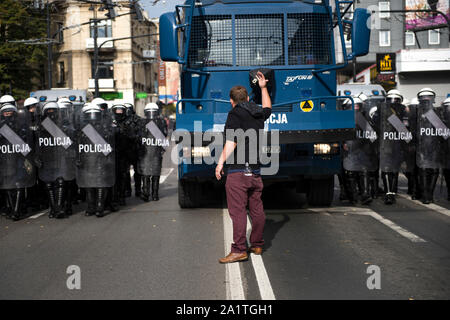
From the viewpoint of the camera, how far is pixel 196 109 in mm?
9539

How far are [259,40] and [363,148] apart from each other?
117 inches

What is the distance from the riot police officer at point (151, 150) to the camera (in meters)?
12.6

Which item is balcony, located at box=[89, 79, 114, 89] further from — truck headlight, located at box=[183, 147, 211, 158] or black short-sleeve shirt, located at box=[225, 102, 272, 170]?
black short-sleeve shirt, located at box=[225, 102, 272, 170]

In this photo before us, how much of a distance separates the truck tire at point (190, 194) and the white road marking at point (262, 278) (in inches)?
157

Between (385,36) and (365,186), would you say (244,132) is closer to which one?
(365,186)

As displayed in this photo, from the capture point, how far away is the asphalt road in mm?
5484

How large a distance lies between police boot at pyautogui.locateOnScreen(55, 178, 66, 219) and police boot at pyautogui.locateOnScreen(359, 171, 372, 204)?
521cm

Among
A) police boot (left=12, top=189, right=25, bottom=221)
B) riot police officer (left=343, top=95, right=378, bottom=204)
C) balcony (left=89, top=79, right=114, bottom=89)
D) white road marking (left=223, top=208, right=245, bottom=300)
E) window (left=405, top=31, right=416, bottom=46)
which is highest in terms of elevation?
window (left=405, top=31, right=416, bottom=46)

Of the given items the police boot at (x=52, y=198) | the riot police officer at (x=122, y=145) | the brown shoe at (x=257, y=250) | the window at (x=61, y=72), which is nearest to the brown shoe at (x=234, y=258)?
the brown shoe at (x=257, y=250)

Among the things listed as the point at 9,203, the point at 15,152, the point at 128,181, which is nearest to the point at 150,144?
the point at 128,181

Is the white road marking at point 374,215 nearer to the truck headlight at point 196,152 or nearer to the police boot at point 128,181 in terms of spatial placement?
the truck headlight at point 196,152

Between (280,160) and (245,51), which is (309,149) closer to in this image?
(280,160)

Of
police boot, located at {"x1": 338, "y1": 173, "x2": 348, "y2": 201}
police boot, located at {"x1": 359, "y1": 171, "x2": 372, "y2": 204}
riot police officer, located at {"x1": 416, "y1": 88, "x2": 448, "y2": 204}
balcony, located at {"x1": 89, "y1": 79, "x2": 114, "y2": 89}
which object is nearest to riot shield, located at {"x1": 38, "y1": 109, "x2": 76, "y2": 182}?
police boot, located at {"x1": 338, "y1": 173, "x2": 348, "y2": 201}
